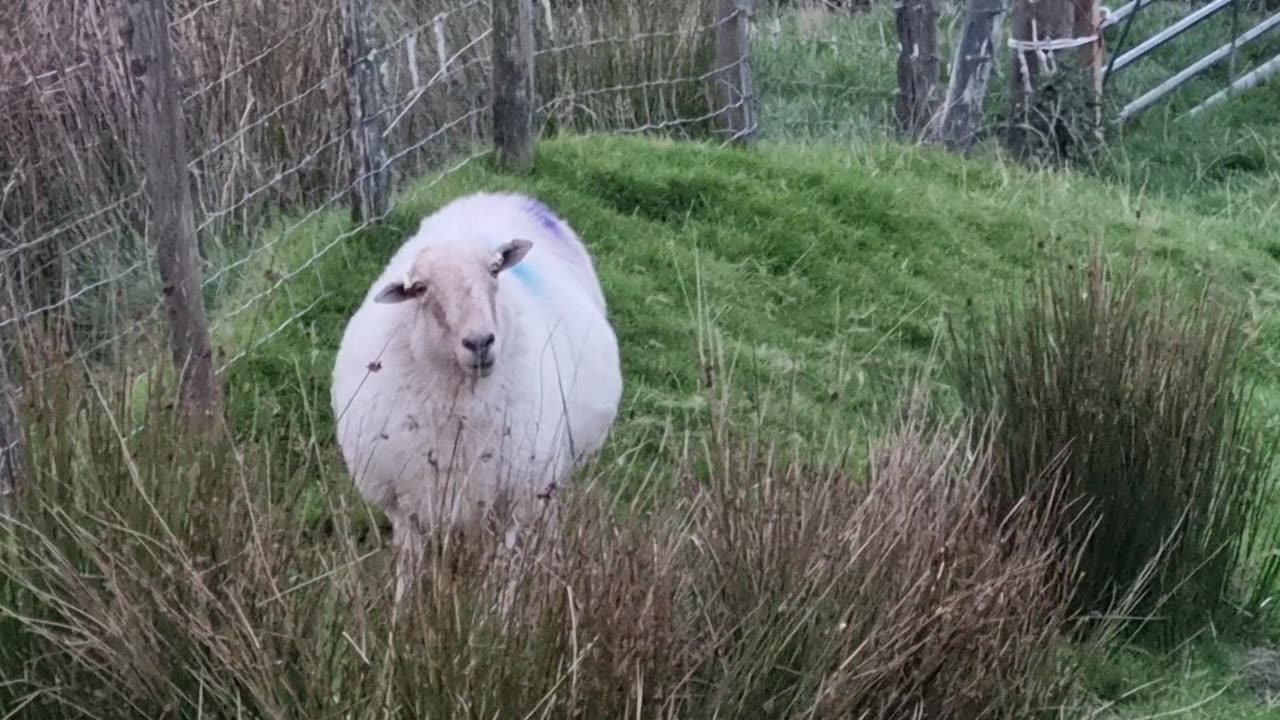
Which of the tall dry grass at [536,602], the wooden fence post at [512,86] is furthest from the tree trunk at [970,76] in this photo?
the tall dry grass at [536,602]

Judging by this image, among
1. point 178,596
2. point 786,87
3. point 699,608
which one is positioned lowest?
Answer: point 786,87

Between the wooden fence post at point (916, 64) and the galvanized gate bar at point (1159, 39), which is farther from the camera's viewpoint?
the galvanized gate bar at point (1159, 39)

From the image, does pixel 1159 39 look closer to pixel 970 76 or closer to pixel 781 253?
pixel 970 76

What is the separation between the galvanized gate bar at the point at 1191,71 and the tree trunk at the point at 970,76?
3.97 feet

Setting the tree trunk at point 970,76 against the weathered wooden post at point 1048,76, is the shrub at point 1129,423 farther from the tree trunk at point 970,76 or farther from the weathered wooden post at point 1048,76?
the weathered wooden post at point 1048,76

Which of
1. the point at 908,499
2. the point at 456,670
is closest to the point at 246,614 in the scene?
the point at 456,670

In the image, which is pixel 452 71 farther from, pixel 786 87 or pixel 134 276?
pixel 786 87

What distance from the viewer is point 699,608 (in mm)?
2877

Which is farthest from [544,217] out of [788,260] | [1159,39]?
[1159,39]

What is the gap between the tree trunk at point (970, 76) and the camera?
824 centimetres

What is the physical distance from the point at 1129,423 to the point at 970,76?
4.71m

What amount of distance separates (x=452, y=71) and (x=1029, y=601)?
172 inches

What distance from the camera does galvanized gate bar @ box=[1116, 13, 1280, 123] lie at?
9875mm

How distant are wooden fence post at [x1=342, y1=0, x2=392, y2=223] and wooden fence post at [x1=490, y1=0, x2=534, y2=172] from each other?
67 cm
